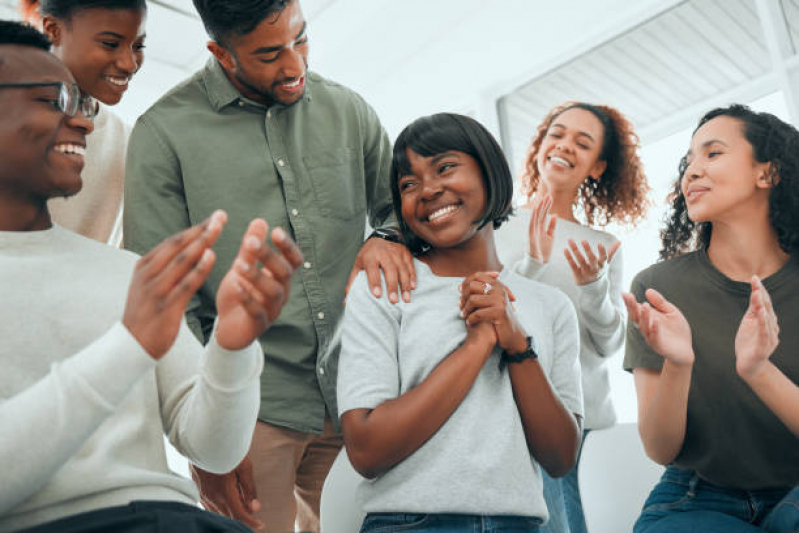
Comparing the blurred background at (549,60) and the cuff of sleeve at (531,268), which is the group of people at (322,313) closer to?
the cuff of sleeve at (531,268)

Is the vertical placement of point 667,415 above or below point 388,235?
below

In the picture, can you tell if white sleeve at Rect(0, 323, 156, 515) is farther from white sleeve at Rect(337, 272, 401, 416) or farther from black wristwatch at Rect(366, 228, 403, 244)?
black wristwatch at Rect(366, 228, 403, 244)

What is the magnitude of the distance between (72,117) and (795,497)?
138 centimetres

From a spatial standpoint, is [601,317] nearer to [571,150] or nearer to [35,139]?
[571,150]

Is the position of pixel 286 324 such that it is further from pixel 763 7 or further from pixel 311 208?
pixel 763 7

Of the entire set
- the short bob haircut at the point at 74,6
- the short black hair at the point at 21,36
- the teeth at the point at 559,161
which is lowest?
the short black hair at the point at 21,36

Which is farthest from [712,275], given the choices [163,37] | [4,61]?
[163,37]

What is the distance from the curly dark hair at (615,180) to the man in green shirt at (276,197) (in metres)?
1.13

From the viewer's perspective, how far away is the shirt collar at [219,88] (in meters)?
1.69

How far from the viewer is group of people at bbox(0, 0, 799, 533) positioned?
0.89 m

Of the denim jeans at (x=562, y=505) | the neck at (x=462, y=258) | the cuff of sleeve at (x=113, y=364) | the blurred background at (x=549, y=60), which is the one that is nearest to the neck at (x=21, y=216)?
the cuff of sleeve at (x=113, y=364)

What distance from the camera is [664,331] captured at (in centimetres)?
142

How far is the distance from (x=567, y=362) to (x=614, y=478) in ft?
1.14

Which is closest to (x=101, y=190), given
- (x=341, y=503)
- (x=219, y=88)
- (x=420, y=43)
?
(x=219, y=88)
